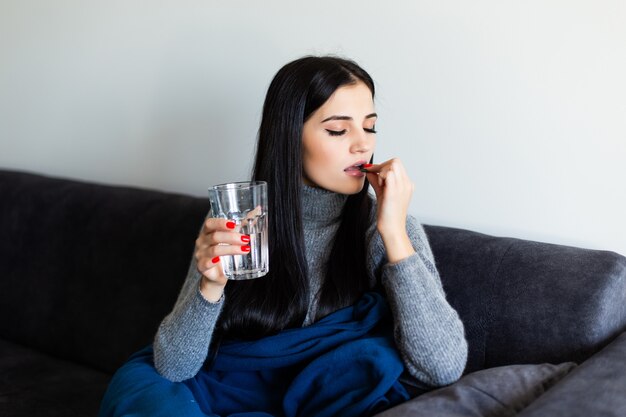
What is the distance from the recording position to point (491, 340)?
1420 mm

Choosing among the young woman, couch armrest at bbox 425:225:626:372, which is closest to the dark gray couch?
couch armrest at bbox 425:225:626:372

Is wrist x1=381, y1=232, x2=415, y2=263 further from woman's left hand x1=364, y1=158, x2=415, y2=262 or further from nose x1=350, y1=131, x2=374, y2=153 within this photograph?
nose x1=350, y1=131, x2=374, y2=153

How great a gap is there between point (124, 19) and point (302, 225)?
117cm

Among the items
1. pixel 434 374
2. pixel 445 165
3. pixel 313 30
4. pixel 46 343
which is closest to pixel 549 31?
pixel 445 165

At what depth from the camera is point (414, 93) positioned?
1.74 m

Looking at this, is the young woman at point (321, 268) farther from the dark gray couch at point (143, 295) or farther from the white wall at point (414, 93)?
the white wall at point (414, 93)

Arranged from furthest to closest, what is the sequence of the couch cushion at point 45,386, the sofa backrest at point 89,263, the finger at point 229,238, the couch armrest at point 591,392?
1. the sofa backrest at point 89,263
2. the couch cushion at point 45,386
3. the finger at point 229,238
4. the couch armrest at point 591,392

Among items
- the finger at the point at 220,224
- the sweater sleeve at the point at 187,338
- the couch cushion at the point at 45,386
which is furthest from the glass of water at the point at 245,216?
the couch cushion at the point at 45,386

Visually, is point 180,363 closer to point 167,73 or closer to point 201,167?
point 201,167

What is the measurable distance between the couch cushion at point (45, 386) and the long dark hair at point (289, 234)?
21.5 inches

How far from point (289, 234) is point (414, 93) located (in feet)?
1.58

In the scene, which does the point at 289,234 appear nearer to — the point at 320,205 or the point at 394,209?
the point at 320,205

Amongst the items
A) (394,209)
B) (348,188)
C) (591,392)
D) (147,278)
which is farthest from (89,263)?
(591,392)

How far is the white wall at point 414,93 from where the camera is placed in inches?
59.6
